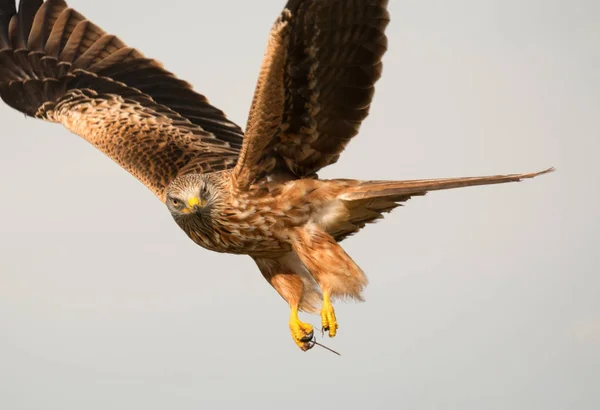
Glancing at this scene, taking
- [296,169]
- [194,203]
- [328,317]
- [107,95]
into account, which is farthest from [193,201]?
[107,95]

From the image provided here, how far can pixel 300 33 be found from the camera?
1143cm

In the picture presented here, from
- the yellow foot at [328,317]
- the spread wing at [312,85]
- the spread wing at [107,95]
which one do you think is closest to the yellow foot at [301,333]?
the yellow foot at [328,317]

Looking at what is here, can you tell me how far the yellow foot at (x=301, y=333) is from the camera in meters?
12.9

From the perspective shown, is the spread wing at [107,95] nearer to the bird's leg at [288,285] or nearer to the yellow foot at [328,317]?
the bird's leg at [288,285]

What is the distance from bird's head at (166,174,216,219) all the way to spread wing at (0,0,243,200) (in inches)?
57.2

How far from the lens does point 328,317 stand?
484 inches

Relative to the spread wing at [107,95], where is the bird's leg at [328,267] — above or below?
below

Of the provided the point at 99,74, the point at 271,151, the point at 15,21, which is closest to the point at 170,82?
the point at 99,74

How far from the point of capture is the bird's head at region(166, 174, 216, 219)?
1230 cm

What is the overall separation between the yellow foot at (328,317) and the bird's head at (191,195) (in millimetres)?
1540

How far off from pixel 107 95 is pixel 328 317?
587 cm

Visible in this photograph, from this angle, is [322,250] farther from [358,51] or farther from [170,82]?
[170,82]

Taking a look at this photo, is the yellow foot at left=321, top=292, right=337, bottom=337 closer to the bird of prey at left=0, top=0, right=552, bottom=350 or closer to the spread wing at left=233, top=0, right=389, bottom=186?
the bird of prey at left=0, top=0, right=552, bottom=350

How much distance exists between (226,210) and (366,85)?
76.3 inches
